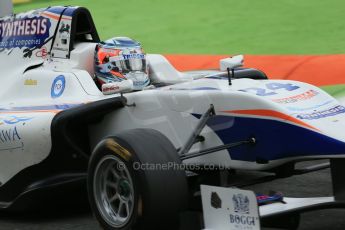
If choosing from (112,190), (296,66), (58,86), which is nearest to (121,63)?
(58,86)

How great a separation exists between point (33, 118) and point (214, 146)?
157 cm

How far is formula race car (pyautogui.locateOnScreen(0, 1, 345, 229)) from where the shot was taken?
5.21 metres

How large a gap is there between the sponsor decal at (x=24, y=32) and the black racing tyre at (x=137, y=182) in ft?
6.51

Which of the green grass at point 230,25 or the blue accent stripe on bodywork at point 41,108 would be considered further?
the green grass at point 230,25

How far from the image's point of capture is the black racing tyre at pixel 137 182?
5.14m

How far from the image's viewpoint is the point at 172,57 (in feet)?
39.2

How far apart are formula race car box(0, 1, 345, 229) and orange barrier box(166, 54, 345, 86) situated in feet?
10.3

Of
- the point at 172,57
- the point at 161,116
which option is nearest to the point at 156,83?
the point at 161,116

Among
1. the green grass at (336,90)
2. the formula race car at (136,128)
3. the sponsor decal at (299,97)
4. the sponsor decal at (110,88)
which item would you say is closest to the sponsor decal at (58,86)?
the formula race car at (136,128)

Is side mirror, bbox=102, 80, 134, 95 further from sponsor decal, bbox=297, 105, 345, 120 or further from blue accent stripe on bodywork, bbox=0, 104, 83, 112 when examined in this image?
sponsor decal, bbox=297, 105, 345, 120

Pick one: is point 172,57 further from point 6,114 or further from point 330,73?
point 6,114

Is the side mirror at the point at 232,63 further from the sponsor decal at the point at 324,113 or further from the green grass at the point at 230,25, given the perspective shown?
the green grass at the point at 230,25

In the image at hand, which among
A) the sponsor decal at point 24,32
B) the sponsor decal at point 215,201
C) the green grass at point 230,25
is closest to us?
the sponsor decal at point 215,201

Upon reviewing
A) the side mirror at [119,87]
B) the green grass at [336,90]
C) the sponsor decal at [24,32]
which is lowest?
the green grass at [336,90]
